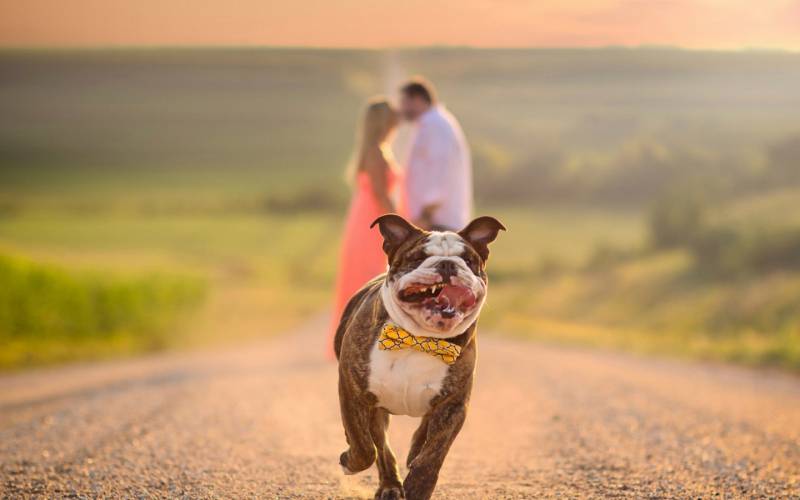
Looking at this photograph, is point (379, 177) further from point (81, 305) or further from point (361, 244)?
point (81, 305)

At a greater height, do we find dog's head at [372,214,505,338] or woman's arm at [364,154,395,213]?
woman's arm at [364,154,395,213]

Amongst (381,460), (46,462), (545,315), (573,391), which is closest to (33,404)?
(46,462)

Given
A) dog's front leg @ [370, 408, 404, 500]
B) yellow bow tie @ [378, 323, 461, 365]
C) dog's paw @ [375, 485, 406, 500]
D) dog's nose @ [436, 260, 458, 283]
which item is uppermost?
dog's nose @ [436, 260, 458, 283]

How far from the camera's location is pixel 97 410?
33.6 feet

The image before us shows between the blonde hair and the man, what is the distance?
506 millimetres

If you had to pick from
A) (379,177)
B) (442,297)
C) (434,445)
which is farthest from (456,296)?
(379,177)

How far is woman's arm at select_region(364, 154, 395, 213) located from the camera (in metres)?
8.77

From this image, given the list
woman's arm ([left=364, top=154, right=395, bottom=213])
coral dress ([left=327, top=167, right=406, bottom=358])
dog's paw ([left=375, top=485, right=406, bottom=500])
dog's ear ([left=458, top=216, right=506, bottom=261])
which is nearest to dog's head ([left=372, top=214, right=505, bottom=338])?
dog's ear ([left=458, top=216, right=506, bottom=261])

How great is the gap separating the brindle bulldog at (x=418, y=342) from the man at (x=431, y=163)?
398cm

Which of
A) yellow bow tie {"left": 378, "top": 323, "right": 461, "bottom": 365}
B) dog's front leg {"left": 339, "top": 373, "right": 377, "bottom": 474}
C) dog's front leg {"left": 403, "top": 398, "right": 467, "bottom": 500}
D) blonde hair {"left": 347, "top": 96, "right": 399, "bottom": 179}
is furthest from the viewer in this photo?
blonde hair {"left": 347, "top": 96, "right": 399, "bottom": 179}

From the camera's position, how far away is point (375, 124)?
873 cm

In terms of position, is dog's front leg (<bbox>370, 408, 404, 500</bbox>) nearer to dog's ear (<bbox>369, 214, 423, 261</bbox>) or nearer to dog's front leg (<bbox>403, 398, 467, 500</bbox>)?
dog's front leg (<bbox>403, 398, 467, 500</bbox>)

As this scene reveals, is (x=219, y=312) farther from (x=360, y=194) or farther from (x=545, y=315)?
(x=360, y=194)

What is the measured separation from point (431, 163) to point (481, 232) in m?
4.34
